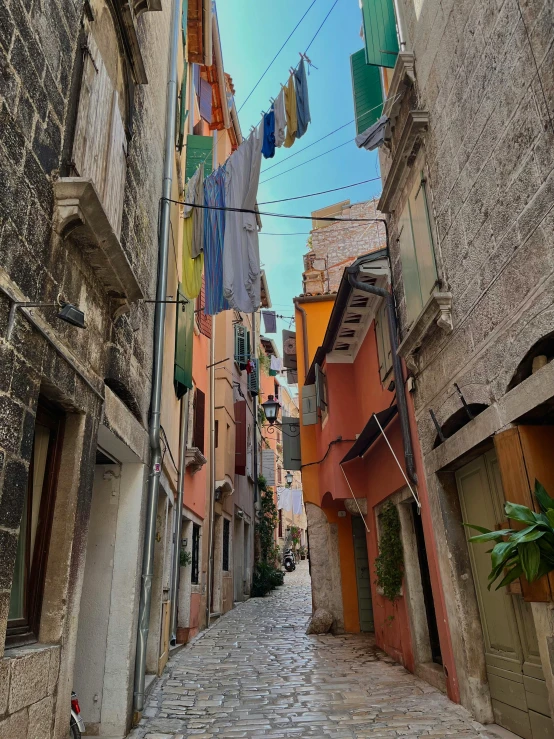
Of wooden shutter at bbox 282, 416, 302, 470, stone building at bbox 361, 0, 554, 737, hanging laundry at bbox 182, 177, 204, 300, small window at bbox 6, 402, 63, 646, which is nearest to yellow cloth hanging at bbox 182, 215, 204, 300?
hanging laundry at bbox 182, 177, 204, 300

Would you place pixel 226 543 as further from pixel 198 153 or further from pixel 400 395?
pixel 198 153

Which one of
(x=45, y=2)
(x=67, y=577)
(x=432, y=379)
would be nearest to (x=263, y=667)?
(x=432, y=379)

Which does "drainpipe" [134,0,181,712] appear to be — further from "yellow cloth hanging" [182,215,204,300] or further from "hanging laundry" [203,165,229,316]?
"yellow cloth hanging" [182,215,204,300]

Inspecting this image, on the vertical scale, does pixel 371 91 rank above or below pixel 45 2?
above

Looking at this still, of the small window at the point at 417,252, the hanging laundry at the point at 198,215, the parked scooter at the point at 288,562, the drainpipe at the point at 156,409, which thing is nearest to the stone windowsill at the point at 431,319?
the small window at the point at 417,252

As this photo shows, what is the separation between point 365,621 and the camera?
38.8ft

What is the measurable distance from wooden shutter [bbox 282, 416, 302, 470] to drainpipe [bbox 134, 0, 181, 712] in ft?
28.7

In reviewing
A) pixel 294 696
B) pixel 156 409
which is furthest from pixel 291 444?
pixel 156 409

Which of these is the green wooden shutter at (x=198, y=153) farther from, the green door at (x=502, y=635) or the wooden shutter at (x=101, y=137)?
the green door at (x=502, y=635)

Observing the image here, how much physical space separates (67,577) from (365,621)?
9.69 metres

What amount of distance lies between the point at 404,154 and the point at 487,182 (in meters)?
2.25

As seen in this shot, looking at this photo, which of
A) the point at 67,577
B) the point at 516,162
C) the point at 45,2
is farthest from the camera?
the point at 516,162

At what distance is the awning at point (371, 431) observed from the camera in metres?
7.86

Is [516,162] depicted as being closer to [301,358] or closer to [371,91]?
[371,91]
